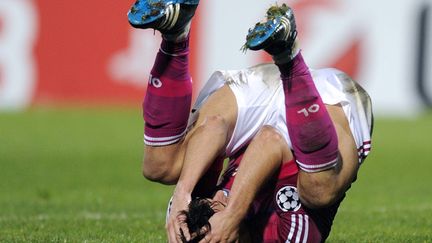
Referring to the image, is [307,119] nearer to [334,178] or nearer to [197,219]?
[334,178]

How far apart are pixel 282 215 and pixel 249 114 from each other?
69 cm

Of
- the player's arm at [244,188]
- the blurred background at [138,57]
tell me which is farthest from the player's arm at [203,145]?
the blurred background at [138,57]

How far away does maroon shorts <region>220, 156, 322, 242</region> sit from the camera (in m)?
5.77

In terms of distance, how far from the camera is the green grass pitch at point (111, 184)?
6.94 meters

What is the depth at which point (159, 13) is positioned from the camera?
5.17 m

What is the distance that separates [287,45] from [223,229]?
1097mm

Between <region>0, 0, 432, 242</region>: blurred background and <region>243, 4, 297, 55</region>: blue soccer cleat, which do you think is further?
<region>0, 0, 432, 242</region>: blurred background

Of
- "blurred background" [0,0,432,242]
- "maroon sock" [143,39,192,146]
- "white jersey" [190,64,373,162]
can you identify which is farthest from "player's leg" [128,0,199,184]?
"blurred background" [0,0,432,242]

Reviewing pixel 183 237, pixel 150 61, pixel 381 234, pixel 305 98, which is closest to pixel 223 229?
pixel 183 237

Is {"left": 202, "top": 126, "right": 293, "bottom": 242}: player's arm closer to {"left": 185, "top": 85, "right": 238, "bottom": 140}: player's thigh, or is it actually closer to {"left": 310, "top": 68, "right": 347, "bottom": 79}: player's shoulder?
{"left": 185, "top": 85, "right": 238, "bottom": 140}: player's thigh

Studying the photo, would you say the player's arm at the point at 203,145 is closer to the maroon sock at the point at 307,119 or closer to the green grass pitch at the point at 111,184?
the maroon sock at the point at 307,119

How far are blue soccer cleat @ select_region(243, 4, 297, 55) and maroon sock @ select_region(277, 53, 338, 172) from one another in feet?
0.55

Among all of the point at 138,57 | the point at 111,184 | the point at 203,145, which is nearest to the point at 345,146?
the point at 203,145

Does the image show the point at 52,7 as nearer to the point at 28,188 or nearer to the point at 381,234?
the point at 28,188
